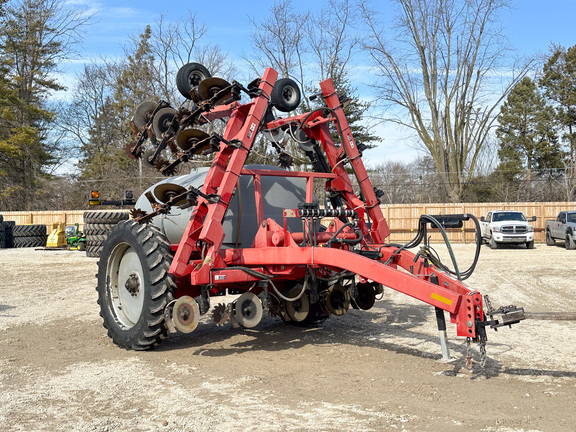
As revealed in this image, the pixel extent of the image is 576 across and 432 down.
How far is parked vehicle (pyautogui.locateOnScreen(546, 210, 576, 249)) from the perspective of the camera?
78.3 ft

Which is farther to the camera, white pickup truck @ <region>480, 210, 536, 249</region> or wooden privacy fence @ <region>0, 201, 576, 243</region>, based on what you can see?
wooden privacy fence @ <region>0, 201, 576, 243</region>

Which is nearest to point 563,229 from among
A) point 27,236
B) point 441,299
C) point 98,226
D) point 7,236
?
point 98,226

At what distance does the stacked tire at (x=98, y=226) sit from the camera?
21578 mm

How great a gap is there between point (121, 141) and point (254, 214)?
40.0 m

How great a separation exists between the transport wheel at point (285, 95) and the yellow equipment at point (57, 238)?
22.0 meters

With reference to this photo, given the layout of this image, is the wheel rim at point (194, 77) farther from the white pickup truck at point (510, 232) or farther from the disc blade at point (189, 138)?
the white pickup truck at point (510, 232)

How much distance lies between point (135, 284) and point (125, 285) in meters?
0.20

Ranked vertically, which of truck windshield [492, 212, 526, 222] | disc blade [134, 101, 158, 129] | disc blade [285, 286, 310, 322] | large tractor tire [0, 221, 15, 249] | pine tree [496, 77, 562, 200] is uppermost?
pine tree [496, 77, 562, 200]

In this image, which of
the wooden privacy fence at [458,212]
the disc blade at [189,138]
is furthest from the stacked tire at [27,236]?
the disc blade at [189,138]

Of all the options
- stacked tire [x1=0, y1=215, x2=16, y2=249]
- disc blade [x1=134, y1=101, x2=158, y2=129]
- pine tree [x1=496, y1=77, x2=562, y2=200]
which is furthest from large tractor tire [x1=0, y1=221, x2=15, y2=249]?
pine tree [x1=496, y1=77, x2=562, y2=200]

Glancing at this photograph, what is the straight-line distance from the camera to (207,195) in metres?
6.34

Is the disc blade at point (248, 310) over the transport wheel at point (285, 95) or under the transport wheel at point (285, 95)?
under

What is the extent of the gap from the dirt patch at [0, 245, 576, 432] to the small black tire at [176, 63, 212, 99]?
3.11 metres

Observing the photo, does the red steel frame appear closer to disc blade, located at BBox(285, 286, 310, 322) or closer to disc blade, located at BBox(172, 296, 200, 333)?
disc blade, located at BBox(172, 296, 200, 333)
